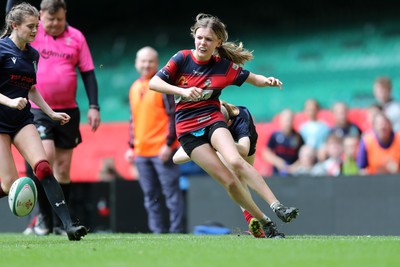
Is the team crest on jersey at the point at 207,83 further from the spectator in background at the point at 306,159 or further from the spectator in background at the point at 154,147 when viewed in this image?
the spectator in background at the point at 306,159

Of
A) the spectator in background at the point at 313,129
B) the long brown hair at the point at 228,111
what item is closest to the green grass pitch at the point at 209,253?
the long brown hair at the point at 228,111

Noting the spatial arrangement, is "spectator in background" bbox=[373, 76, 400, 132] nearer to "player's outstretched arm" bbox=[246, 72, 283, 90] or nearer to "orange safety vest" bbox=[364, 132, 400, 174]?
"orange safety vest" bbox=[364, 132, 400, 174]

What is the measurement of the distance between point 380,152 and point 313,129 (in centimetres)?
240

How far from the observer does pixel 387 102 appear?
11.9m

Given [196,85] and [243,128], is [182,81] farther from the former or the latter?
[243,128]

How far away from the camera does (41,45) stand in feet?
29.8

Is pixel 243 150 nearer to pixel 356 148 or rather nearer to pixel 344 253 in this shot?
pixel 344 253

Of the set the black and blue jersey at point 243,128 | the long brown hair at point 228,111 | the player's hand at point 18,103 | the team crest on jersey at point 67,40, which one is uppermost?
the team crest on jersey at point 67,40

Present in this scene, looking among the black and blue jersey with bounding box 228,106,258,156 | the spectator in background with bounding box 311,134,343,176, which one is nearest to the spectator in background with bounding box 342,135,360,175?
the spectator in background with bounding box 311,134,343,176

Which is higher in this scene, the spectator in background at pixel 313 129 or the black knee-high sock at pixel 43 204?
the spectator in background at pixel 313 129

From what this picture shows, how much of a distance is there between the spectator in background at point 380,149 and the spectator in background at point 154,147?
2.36 metres

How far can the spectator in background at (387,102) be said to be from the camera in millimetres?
11750

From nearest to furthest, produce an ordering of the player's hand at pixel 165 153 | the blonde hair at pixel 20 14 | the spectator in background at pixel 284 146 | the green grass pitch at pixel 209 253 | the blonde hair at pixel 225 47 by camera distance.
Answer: the green grass pitch at pixel 209 253 → the blonde hair at pixel 20 14 → the blonde hair at pixel 225 47 → the player's hand at pixel 165 153 → the spectator in background at pixel 284 146

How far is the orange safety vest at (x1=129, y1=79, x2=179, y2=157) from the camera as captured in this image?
10.5 m
